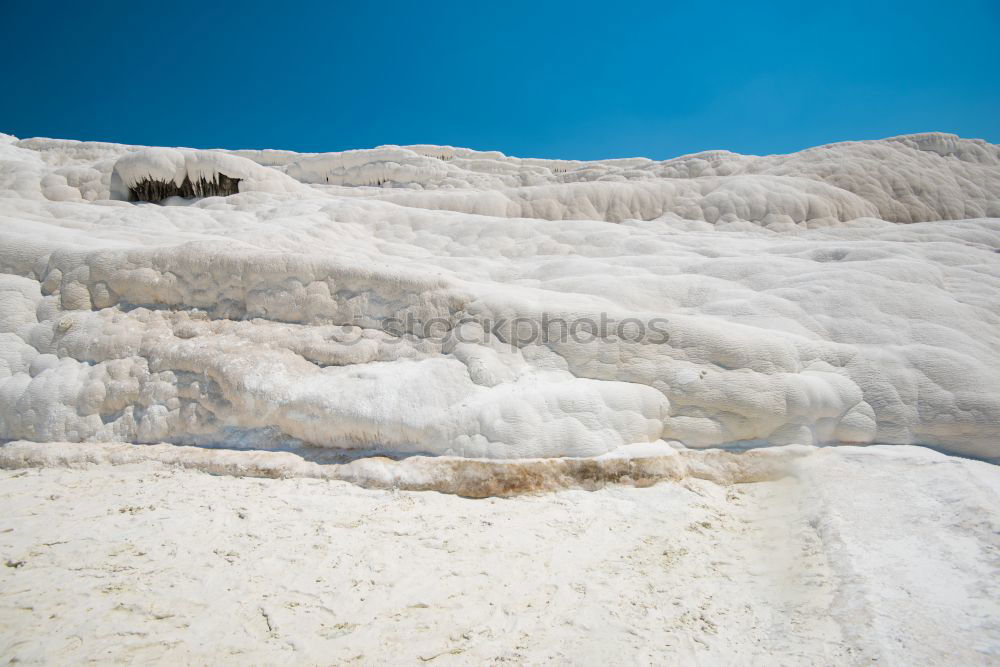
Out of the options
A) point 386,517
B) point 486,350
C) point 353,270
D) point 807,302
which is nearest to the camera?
point 386,517

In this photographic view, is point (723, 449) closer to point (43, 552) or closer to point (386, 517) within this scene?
point (386, 517)

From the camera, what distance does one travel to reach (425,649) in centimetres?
170

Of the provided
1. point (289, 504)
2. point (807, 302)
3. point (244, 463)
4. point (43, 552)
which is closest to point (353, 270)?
point (244, 463)

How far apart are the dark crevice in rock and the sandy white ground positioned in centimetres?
742

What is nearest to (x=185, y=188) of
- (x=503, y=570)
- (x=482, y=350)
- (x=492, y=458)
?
(x=482, y=350)

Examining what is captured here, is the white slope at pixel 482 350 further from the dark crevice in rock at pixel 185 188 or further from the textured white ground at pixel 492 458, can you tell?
the dark crevice in rock at pixel 185 188

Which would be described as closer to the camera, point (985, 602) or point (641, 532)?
point (985, 602)

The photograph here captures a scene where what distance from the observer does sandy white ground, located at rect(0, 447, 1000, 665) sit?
66.5 inches

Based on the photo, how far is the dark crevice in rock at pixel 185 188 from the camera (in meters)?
8.92

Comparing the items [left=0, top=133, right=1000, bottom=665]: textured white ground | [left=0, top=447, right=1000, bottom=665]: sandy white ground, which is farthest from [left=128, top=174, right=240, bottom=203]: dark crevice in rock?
[left=0, top=447, right=1000, bottom=665]: sandy white ground

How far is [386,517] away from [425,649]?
78 cm

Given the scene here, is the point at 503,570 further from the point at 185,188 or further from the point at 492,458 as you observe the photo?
the point at 185,188

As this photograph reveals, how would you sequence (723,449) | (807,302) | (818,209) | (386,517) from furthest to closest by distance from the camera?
(818,209) < (807,302) < (723,449) < (386,517)

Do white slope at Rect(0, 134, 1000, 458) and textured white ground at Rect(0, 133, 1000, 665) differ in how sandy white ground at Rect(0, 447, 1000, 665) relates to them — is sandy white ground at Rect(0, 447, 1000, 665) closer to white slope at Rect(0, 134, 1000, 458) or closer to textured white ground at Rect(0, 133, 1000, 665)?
textured white ground at Rect(0, 133, 1000, 665)
